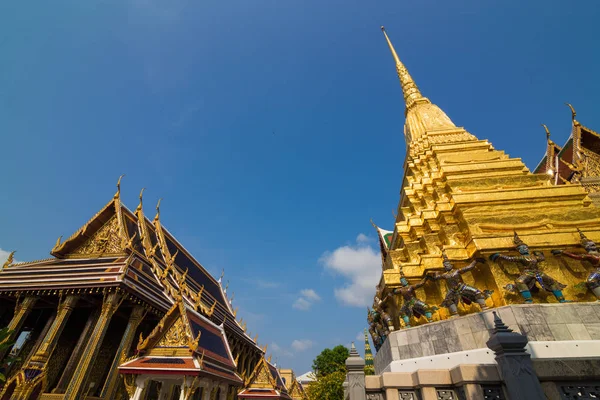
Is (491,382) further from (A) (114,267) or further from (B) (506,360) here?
(A) (114,267)

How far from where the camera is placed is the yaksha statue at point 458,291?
7035 mm

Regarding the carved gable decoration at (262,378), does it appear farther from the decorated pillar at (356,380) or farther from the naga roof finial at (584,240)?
the naga roof finial at (584,240)

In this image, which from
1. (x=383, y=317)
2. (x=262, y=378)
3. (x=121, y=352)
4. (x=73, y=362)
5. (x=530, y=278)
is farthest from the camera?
(x=262, y=378)

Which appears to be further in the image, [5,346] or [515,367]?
[5,346]

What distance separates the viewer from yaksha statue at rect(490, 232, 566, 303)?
670cm

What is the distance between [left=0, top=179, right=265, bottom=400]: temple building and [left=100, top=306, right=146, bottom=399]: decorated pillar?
33 mm

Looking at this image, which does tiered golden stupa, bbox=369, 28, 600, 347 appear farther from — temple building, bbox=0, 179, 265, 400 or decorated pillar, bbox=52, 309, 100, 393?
decorated pillar, bbox=52, 309, 100, 393

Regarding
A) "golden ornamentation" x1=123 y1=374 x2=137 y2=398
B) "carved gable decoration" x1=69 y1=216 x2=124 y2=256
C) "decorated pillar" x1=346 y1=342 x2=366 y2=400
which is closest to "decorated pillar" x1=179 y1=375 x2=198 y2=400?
"golden ornamentation" x1=123 y1=374 x2=137 y2=398

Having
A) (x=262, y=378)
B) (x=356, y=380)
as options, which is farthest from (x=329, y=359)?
(x=356, y=380)

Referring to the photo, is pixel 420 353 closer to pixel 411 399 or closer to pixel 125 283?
pixel 411 399

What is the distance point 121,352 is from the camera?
1120cm

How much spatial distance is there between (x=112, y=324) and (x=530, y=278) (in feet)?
55.9

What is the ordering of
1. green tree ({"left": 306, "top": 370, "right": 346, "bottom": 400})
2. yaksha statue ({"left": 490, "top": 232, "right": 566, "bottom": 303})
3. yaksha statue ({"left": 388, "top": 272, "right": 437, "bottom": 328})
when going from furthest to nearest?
1. green tree ({"left": 306, "top": 370, "right": 346, "bottom": 400})
2. yaksha statue ({"left": 388, "top": 272, "right": 437, "bottom": 328})
3. yaksha statue ({"left": 490, "top": 232, "right": 566, "bottom": 303})

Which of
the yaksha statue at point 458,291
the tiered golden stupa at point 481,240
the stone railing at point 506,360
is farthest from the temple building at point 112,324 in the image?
the yaksha statue at point 458,291
